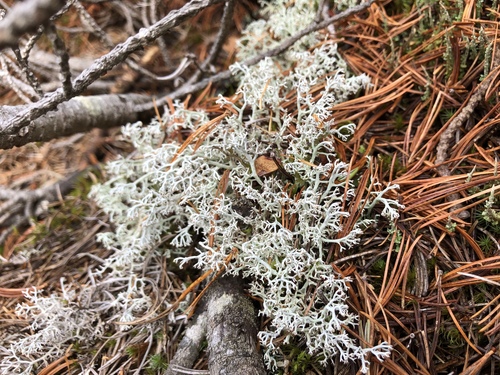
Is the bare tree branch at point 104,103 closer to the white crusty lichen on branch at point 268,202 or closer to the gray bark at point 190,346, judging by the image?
the white crusty lichen on branch at point 268,202

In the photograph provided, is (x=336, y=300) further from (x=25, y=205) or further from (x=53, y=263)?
(x=25, y=205)

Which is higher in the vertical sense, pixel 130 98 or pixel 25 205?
pixel 130 98

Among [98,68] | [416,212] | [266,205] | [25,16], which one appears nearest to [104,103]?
[98,68]

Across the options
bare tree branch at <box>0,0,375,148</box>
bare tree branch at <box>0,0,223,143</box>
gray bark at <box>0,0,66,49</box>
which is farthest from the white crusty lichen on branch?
gray bark at <box>0,0,66,49</box>

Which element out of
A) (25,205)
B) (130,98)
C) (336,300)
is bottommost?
(336,300)

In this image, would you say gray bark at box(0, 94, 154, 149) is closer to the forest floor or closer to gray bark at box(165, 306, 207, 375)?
the forest floor

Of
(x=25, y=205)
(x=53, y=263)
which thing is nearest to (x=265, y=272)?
(x=53, y=263)
